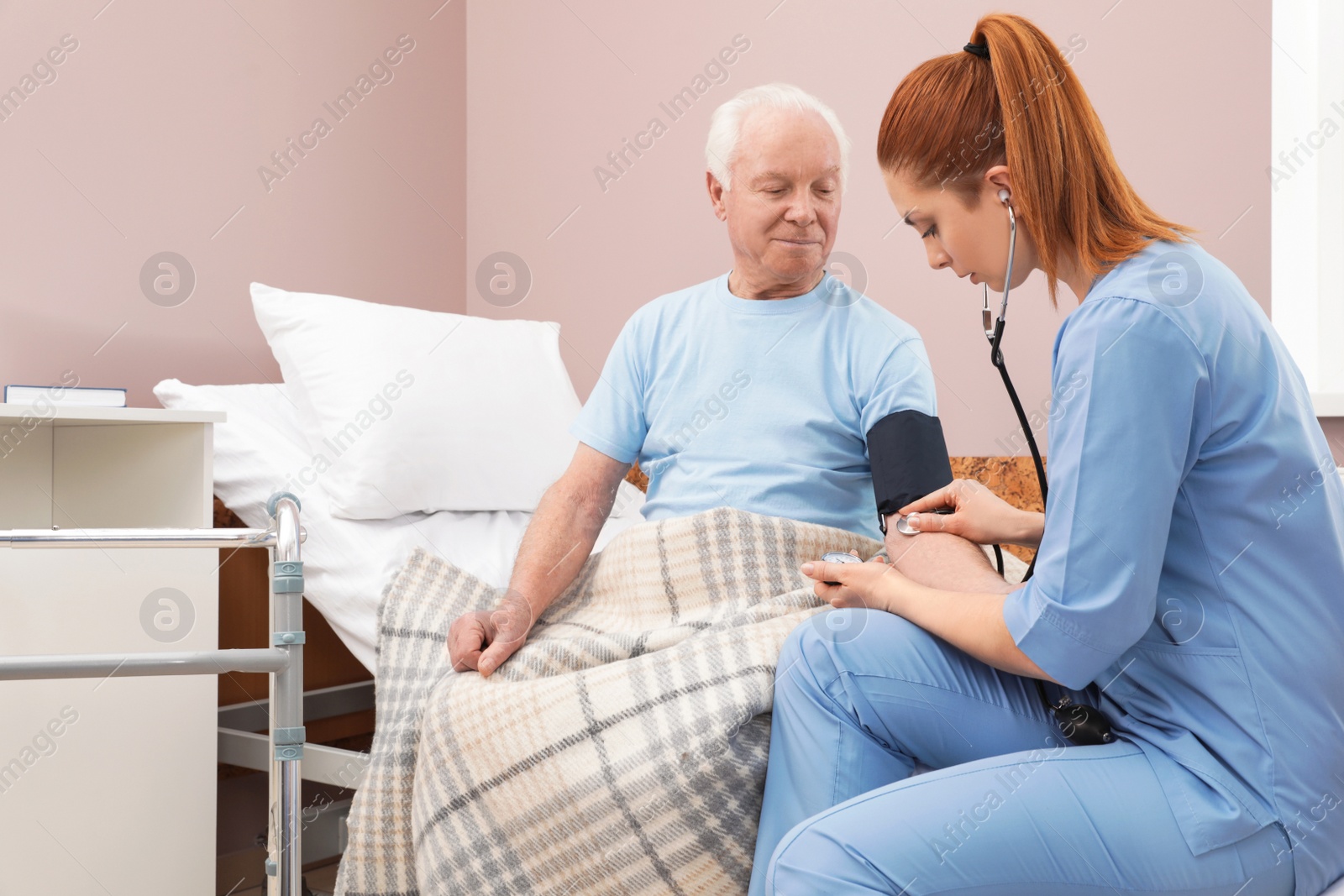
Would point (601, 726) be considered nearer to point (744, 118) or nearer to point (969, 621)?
point (969, 621)

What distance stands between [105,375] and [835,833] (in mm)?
1530

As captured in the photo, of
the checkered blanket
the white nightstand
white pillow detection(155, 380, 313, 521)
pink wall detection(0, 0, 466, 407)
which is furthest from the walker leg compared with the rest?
pink wall detection(0, 0, 466, 407)

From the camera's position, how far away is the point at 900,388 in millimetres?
1306

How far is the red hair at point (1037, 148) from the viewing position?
853mm

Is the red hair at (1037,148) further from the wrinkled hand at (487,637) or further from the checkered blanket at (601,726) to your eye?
the wrinkled hand at (487,637)

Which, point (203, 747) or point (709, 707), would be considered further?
point (203, 747)

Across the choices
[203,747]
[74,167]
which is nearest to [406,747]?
[203,747]

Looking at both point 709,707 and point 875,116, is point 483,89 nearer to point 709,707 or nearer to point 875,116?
point 875,116

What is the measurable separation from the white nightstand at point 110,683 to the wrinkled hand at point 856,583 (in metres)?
0.91

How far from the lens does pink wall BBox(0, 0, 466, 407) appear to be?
172cm

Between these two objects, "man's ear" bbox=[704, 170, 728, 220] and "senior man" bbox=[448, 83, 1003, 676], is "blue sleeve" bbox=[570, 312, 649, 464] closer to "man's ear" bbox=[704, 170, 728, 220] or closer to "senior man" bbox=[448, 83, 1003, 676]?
"senior man" bbox=[448, 83, 1003, 676]

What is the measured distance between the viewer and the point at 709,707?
0.98 metres

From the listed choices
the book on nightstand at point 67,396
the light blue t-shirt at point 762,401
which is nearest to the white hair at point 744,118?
the light blue t-shirt at point 762,401

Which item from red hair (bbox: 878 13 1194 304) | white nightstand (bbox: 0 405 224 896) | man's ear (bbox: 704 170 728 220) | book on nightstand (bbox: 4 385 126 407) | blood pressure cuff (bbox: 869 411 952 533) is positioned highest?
man's ear (bbox: 704 170 728 220)
